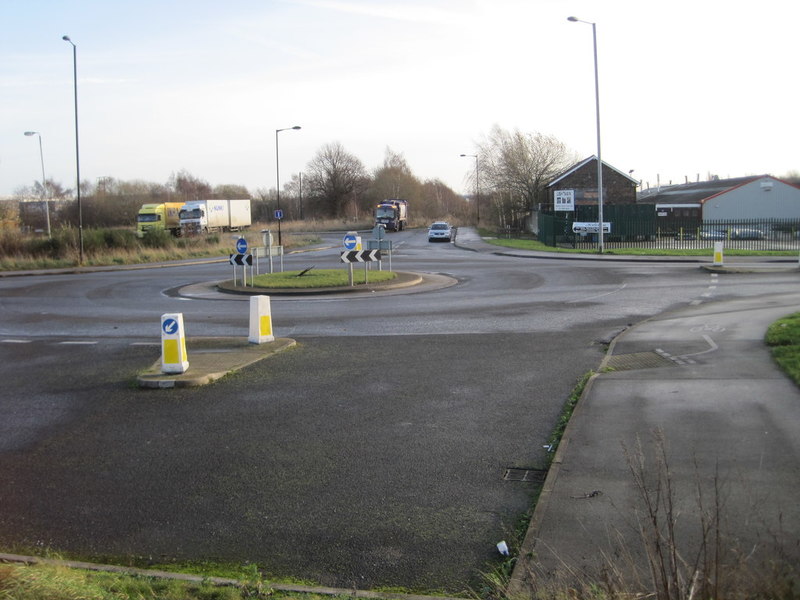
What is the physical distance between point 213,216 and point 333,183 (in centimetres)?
4850

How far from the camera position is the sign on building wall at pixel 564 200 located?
179ft

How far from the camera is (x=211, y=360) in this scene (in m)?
11.7

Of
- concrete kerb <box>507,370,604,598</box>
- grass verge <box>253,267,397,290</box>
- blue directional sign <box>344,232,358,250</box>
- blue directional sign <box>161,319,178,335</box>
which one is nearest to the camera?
concrete kerb <box>507,370,604,598</box>

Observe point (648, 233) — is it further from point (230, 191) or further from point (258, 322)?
point (230, 191)

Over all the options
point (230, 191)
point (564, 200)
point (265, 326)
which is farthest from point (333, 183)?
point (265, 326)

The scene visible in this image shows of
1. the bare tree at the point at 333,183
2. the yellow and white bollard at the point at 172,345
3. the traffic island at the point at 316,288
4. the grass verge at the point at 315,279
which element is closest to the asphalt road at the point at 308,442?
the yellow and white bollard at the point at 172,345

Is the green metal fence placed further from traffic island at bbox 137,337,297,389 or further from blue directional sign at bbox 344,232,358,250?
traffic island at bbox 137,337,297,389

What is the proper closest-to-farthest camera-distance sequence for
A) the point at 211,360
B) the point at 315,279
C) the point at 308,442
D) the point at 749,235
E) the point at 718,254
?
the point at 308,442 < the point at 211,360 < the point at 315,279 < the point at 718,254 < the point at 749,235

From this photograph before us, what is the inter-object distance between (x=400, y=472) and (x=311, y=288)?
16.4 m

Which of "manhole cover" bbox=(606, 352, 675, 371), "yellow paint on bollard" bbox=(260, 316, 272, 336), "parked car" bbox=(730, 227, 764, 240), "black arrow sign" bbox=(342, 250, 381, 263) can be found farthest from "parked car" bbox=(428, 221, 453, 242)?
"manhole cover" bbox=(606, 352, 675, 371)

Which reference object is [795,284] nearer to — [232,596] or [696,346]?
[696,346]

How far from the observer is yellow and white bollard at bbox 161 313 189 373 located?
10562 mm

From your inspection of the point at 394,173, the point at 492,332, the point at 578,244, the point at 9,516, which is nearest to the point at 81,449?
the point at 9,516

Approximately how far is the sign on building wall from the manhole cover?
44421 mm
